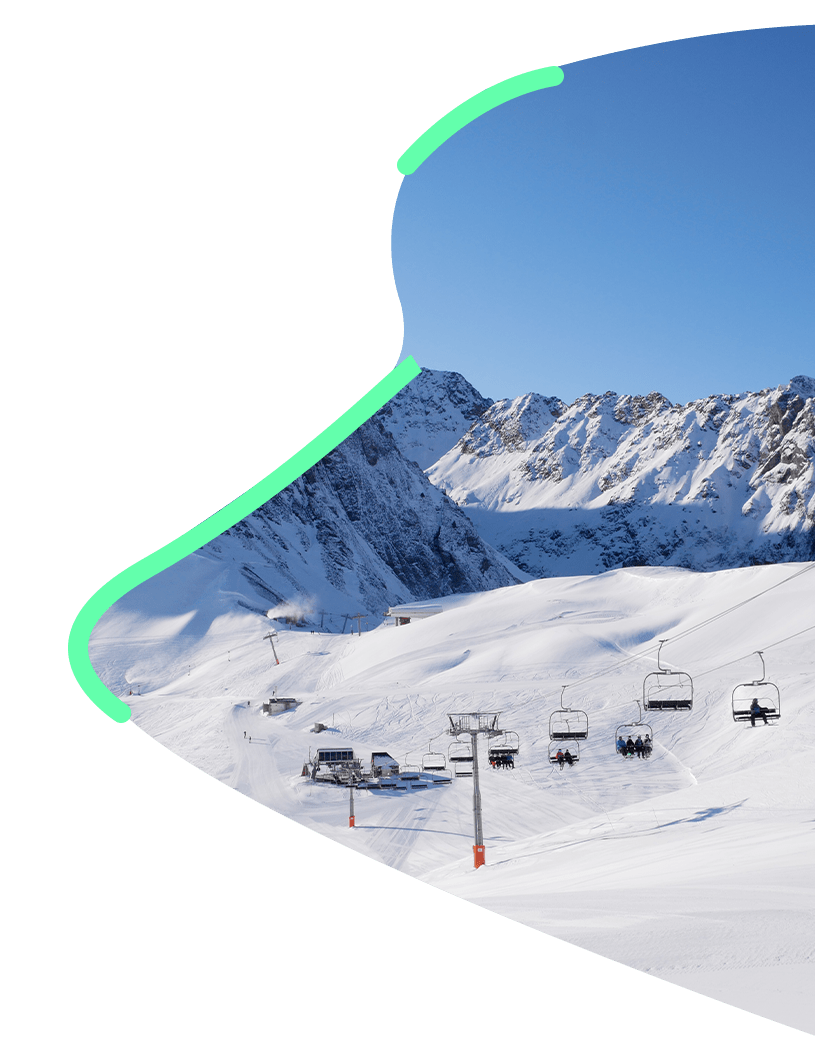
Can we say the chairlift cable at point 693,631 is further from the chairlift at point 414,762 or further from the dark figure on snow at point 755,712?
the chairlift at point 414,762

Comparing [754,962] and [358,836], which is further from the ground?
[358,836]

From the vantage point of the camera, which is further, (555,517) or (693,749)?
(555,517)

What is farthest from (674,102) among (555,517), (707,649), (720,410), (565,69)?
(707,649)

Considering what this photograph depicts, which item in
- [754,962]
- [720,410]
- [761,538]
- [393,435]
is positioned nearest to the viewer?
[754,962]

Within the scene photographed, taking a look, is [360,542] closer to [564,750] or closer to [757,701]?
[564,750]

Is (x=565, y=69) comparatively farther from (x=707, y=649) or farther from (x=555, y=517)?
(x=707, y=649)

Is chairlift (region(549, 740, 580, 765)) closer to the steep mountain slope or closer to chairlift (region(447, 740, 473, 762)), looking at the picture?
chairlift (region(447, 740, 473, 762))

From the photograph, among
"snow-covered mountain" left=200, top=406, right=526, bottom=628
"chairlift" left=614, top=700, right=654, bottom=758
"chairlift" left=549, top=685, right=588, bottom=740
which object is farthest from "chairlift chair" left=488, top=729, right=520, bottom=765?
"snow-covered mountain" left=200, top=406, right=526, bottom=628
